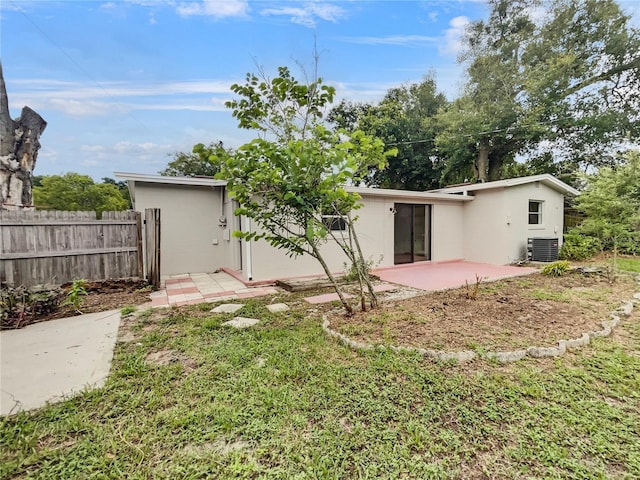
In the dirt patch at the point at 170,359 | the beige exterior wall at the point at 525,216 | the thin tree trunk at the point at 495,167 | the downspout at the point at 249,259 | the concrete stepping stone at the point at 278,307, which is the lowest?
the dirt patch at the point at 170,359

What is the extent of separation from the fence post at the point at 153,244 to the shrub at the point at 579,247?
12505 mm

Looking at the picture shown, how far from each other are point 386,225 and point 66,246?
7762 mm

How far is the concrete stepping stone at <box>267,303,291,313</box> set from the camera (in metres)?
5.01

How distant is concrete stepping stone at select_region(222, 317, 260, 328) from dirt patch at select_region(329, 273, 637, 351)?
→ 1.17m

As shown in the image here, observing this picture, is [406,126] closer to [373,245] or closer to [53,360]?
[373,245]

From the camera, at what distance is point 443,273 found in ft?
27.6

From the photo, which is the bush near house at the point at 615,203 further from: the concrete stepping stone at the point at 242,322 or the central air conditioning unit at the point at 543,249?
the concrete stepping stone at the point at 242,322

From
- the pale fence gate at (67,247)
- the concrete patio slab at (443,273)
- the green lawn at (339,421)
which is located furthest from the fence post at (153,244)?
the concrete patio slab at (443,273)

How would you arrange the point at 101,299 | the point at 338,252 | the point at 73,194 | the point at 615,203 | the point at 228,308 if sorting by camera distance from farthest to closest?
the point at 73,194, the point at 615,203, the point at 338,252, the point at 101,299, the point at 228,308

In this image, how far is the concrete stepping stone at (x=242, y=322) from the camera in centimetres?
426

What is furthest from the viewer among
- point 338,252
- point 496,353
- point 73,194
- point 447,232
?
point 73,194

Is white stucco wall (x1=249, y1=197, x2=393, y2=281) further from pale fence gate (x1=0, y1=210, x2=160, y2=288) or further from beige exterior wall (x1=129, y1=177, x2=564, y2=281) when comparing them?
pale fence gate (x1=0, y1=210, x2=160, y2=288)

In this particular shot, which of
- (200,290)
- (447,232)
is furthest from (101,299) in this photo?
(447,232)

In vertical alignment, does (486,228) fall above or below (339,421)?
above
